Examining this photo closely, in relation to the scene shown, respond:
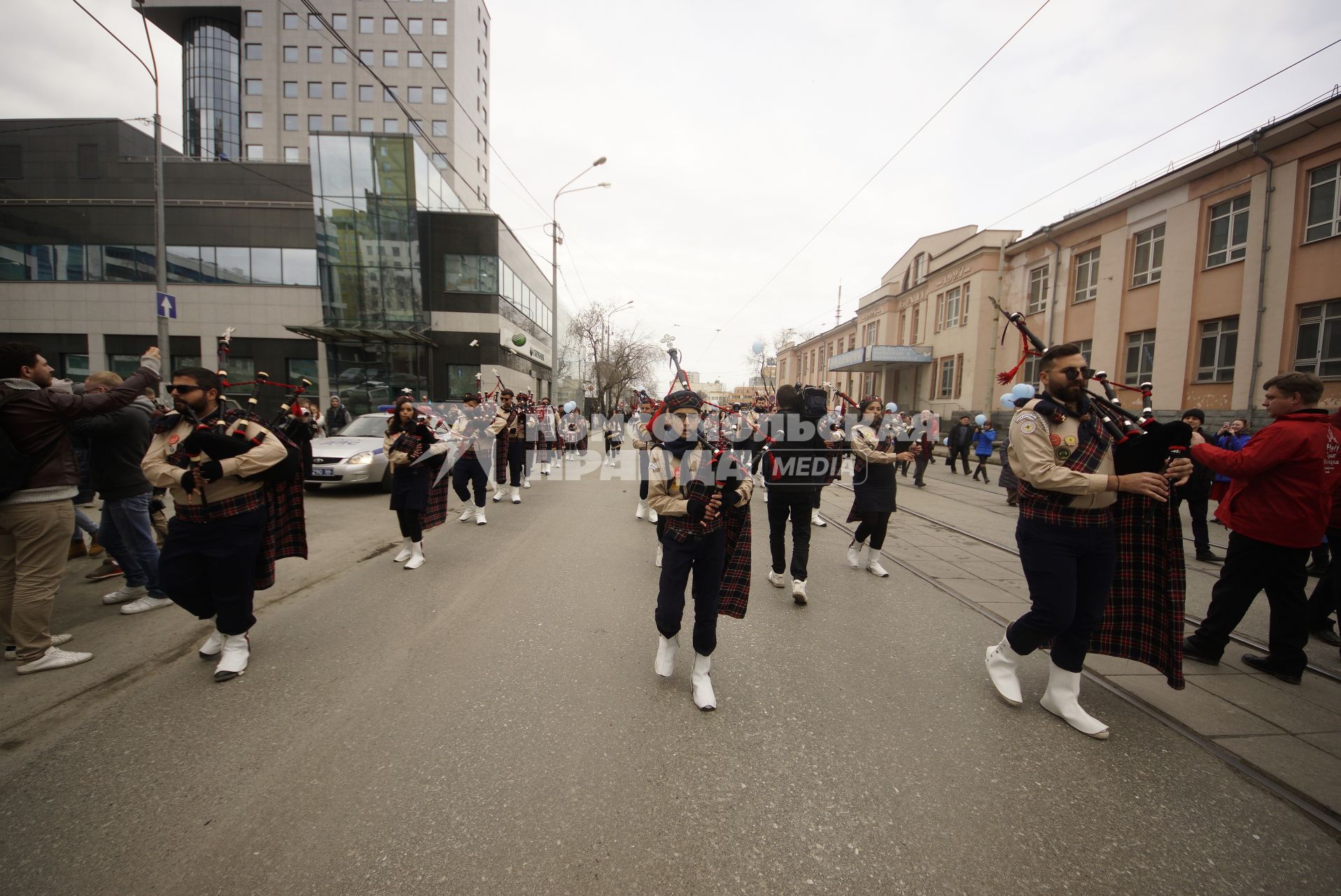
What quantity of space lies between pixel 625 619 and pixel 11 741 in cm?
340

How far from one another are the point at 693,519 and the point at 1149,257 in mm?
23975

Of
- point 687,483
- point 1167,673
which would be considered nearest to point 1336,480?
point 1167,673

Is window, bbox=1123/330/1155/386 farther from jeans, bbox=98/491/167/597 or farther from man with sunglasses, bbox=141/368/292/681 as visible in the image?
jeans, bbox=98/491/167/597

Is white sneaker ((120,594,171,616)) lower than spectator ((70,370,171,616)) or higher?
lower

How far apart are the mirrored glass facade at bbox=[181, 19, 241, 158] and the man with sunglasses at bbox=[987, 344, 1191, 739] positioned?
64.2 m

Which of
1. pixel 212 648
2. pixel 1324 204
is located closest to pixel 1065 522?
pixel 212 648

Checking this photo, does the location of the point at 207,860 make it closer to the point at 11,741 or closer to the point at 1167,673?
the point at 11,741

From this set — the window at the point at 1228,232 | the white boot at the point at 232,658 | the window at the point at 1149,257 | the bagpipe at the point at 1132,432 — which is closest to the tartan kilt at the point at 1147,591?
the bagpipe at the point at 1132,432

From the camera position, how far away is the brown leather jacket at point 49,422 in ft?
10.7

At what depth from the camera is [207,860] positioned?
2004 mm

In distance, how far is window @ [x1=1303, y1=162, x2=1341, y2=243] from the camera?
13.6 m

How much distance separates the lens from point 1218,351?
16.3 m

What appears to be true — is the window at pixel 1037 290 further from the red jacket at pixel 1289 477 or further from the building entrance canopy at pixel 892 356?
the red jacket at pixel 1289 477

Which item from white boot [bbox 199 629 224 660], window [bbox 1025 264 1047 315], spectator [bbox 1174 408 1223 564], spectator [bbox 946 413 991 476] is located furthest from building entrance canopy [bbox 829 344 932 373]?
white boot [bbox 199 629 224 660]
